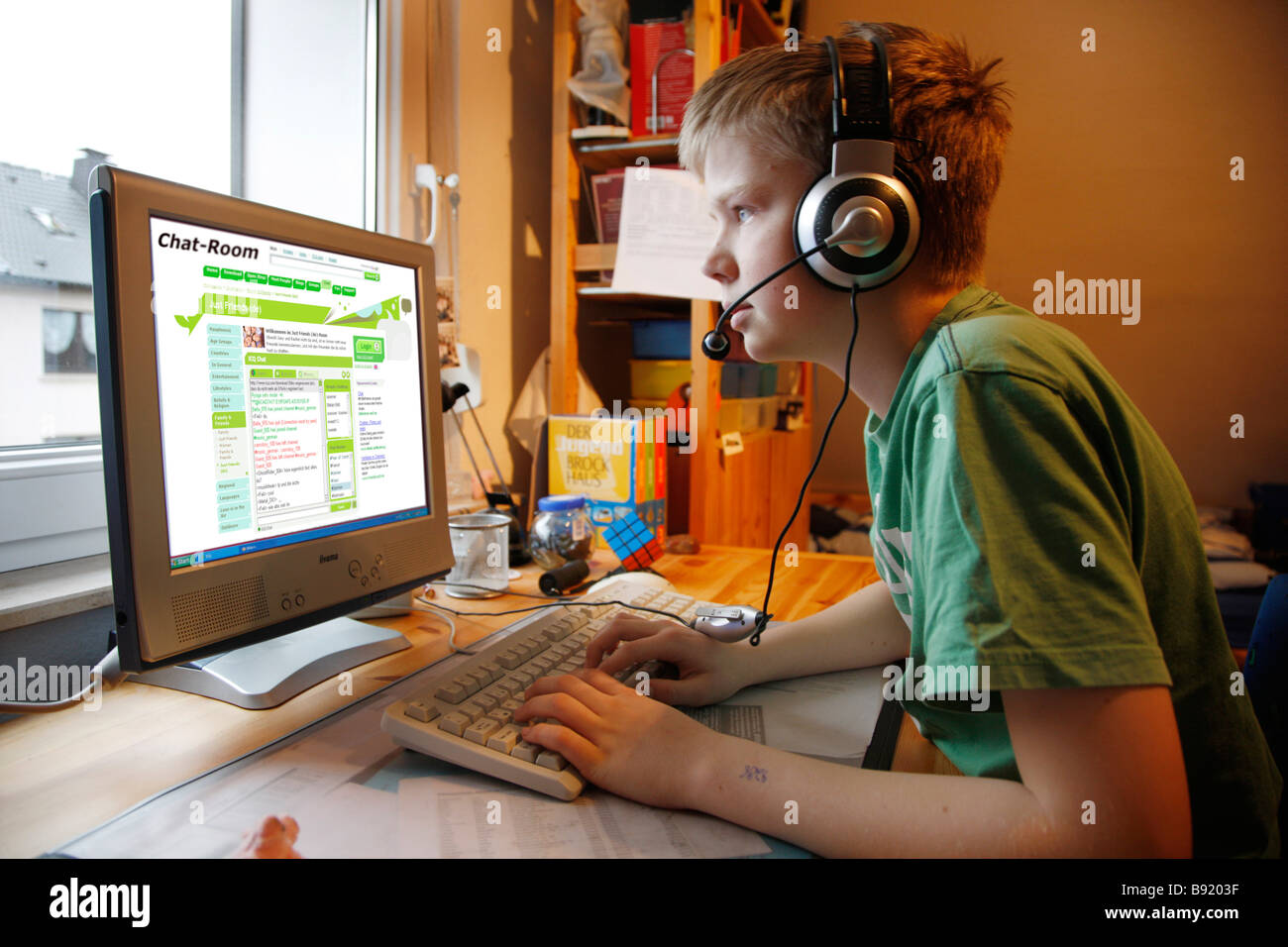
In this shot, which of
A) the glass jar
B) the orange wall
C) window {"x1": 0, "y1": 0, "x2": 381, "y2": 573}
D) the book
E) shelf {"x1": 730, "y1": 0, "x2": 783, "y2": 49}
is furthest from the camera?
the orange wall

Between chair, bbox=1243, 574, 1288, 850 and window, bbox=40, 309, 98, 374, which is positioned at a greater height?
window, bbox=40, 309, 98, 374

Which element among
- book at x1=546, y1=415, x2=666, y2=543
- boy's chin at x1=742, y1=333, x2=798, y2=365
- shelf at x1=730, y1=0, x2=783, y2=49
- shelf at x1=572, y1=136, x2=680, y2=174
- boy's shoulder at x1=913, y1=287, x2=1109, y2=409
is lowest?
book at x1=546, y1=415, x2=666, y2=543

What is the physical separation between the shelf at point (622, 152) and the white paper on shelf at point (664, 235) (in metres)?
0.06

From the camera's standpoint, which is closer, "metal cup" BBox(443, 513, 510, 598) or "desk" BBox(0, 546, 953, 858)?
"desk" BBox(0, 546, 953, 858)

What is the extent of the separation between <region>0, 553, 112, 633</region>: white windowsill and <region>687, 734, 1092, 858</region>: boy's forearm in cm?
60

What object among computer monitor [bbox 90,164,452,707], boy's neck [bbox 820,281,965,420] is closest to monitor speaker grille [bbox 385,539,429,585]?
computer monitor [bbox 90,164,452,707]

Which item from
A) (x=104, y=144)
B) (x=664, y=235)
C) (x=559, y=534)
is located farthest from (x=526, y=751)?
(x=664, y=235)

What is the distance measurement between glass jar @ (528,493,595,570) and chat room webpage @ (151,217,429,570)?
0.31 metres

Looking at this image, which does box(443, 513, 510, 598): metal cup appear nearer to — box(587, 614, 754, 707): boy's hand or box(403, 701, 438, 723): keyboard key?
box(587, 614, 754, 707): boy's hand

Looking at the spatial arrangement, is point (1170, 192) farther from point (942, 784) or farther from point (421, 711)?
point (421, 711)

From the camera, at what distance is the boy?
0.41 meters

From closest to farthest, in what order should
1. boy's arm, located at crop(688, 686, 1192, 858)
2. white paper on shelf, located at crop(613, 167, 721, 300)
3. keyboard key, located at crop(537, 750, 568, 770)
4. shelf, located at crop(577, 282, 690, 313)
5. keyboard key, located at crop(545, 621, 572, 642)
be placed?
boy's arm, located at crop(688, 686, 1192, 858) < keyboard key, located at crop(537, 750, 568, 770) < keyboard key, located at crop(545, 621, 572, 642) < white paper on shelf, located at crop(613, 167, 721, 300) < shelf, located at crop(577, 282, 690, 313)

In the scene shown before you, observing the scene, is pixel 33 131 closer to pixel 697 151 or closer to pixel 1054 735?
pixel 697 151

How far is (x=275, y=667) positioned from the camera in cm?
69
